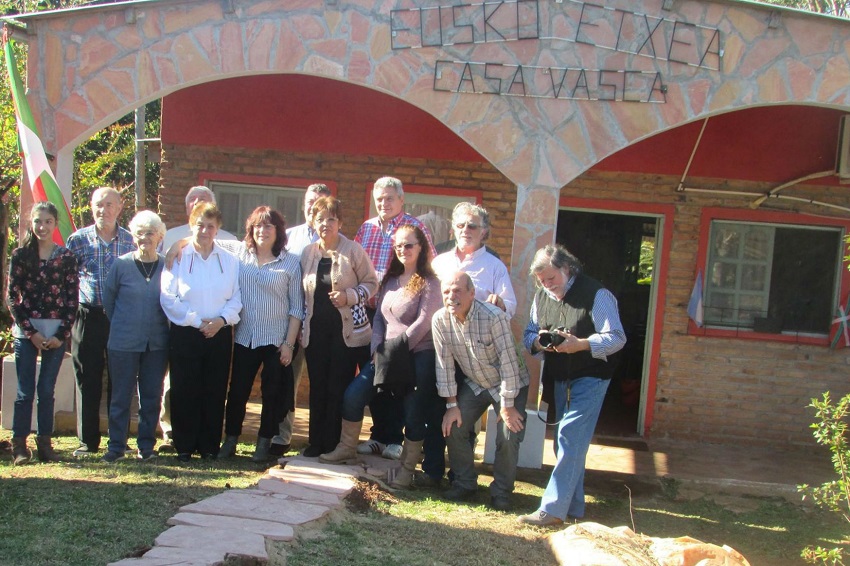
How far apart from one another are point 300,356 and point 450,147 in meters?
3.02

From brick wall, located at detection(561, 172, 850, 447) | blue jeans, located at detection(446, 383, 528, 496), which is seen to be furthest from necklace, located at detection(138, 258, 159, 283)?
brick wall, located at detection(561, 172, 850, 447)

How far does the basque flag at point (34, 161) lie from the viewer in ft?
22.3

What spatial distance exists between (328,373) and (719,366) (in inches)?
167

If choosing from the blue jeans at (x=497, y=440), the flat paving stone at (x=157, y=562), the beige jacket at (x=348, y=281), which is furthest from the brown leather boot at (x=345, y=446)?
the flat paving stone at (x=157, y=562)

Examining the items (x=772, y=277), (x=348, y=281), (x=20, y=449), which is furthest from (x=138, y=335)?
(x=772, y=277)

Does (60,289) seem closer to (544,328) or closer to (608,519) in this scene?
(544,328)

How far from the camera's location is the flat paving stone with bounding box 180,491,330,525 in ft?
15.6

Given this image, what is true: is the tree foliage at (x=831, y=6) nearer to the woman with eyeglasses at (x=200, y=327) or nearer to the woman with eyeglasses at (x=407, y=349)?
the woman with eyeglasses at (x=407, y=349)

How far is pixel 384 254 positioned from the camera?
6508mm

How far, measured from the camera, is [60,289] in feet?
19.9

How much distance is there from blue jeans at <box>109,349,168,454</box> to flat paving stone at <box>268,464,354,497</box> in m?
1.05

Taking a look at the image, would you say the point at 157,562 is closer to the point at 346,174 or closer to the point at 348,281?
the point at 348,281

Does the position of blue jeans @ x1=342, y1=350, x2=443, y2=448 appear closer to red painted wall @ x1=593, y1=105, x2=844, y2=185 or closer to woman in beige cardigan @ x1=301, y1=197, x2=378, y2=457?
woman in beige cardigan @ x1=301, y1=197, x2=378, y2=457

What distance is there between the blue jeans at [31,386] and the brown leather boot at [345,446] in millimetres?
1824
